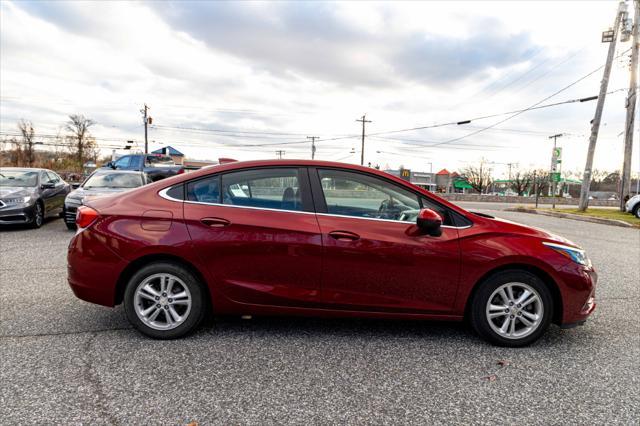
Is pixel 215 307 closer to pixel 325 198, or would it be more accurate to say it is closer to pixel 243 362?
pixel 243 362

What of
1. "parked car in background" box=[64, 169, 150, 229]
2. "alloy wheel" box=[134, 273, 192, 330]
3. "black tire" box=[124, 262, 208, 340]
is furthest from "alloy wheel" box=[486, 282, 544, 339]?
"parked car in background" box=[64, 169, 150, 229]

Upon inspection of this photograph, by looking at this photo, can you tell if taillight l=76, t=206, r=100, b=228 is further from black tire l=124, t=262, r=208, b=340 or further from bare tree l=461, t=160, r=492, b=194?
bare tree l=461, t=160, r=492, b=194

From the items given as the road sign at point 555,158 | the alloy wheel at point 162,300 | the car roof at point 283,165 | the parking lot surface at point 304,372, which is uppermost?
the road sign at point 555,158

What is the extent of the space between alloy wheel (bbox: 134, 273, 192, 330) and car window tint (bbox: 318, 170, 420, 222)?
143cm

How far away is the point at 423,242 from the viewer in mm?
3301

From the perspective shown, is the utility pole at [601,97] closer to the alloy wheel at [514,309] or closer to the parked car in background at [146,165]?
the parked car in background at [146,165]

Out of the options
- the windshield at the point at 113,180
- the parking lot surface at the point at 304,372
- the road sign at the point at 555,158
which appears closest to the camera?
the parking lot surface at the point at 304,372

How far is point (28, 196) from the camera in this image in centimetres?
935

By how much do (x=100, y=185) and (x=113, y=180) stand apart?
1.35ft

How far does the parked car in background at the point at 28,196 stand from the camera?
896cm

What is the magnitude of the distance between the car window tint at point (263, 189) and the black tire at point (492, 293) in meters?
1.72

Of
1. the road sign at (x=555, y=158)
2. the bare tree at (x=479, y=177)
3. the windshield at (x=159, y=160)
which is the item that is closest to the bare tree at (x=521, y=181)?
the bare tree at (x=479, y=177)

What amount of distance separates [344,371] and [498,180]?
335 feet

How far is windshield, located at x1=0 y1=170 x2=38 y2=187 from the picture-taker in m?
9.81
